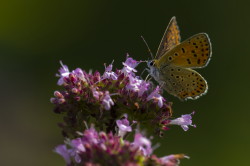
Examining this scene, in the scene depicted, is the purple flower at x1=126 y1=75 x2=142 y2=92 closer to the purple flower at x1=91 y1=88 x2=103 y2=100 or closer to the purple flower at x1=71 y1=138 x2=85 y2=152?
the purple flower at x1=91 y1=88 x2=103 y2=100

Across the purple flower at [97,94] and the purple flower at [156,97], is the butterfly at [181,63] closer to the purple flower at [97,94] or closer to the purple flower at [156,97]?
the purple flower at [156,97]

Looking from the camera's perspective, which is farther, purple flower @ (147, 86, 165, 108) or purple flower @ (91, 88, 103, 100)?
purple flower @ (147, 86, 165, 108)

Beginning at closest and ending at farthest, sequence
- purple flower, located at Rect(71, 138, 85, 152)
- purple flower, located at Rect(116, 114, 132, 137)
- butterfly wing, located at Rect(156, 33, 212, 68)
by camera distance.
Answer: purple flower, located at Rect(71, 138, 85, 152), purple flower, located at Rect(116, 114, 132, 137), butterfly wing, located at Rect(156, 33, 212, 68)

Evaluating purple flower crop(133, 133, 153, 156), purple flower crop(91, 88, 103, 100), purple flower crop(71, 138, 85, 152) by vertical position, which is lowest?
purple flower crop(133, 133, 153, 156)

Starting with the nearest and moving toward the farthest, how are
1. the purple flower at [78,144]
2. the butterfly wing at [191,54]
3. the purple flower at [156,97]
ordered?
the purple flower at [78,144] < the purple flower at [156,97] < the butterfly wing at [191,54]

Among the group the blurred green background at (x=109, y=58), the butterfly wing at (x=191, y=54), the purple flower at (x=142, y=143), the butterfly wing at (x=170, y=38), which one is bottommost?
the purple flower at (x=142, y=143)

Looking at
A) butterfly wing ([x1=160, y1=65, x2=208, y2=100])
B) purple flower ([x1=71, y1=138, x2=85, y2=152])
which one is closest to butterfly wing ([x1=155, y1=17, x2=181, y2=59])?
butterfly wing ([x1=160, y1=65, x2=208, y2=100])

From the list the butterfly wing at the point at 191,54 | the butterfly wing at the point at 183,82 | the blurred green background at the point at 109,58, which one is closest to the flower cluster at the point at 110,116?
the butterfly wing at the point at 183,82

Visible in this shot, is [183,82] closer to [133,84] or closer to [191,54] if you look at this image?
[191,54]

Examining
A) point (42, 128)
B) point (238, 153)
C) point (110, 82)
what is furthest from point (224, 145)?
point (110, 82)

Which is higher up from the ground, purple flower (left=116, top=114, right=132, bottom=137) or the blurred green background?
the blurred green background
